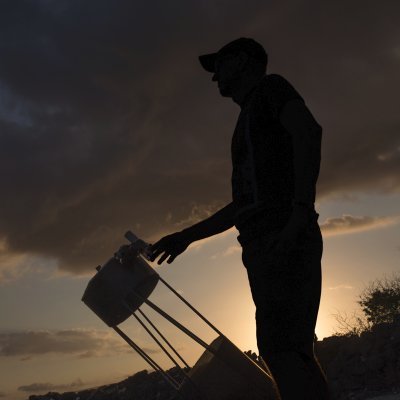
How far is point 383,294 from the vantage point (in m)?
17.8

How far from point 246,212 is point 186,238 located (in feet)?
2.90

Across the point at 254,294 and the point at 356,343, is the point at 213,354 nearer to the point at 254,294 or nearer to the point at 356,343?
the point at 356,343

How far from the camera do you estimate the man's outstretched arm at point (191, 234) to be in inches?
147

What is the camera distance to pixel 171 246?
3869 millimetres

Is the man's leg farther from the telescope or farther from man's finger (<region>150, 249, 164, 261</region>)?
the telescope

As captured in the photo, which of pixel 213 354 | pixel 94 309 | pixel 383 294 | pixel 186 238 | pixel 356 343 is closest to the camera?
pixel 186 238

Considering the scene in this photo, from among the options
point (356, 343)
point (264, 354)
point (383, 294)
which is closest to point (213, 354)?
point (356, 343)

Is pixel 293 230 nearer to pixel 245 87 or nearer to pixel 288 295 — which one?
pixel 288 295

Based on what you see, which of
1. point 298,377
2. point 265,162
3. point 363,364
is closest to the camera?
point 298,377

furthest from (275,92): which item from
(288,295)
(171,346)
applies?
(171,346)

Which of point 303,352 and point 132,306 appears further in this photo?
point 132,306

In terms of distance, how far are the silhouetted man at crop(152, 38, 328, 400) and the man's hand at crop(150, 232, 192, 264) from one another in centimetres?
74

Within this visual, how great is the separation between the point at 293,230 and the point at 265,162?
45 centimetres

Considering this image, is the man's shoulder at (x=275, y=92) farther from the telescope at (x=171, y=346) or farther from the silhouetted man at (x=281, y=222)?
the telescope at (x=171, y=346)
